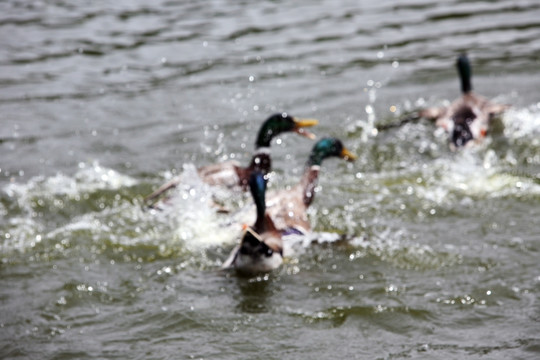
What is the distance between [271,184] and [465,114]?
2.26m

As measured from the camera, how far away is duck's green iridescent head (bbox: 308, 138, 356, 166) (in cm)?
746

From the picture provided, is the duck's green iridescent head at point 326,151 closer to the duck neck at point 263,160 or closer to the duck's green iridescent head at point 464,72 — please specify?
the duck neck at point 263,160

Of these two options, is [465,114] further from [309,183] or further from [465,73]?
[309,183]

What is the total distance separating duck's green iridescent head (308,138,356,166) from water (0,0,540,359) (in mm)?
322

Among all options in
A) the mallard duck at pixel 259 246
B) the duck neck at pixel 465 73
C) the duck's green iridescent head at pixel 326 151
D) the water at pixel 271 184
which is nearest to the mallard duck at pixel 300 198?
the duck's green iridescent head at pixel 326 151

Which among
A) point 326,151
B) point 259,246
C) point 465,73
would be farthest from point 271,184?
point 465,73

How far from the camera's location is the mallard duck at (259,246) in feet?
19.4

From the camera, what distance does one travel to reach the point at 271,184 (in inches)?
315

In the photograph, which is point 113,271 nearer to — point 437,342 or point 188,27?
point 437,342

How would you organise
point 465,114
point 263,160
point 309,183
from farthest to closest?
1. point 465,114
2. point 263,160
3. point 309,183

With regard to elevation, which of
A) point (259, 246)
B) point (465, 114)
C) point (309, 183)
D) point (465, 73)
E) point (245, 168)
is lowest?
point (259, 246)

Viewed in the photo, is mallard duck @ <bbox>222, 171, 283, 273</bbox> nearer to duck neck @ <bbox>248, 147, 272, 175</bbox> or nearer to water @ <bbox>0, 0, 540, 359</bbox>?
water @ <bbox>0, 0, 540, 359</bbox>

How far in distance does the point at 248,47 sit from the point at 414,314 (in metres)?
6.72

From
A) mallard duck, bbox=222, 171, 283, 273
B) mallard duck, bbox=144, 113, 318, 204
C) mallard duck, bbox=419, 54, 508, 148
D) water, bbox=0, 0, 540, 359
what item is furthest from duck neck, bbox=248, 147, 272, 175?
mallard duck, bbox=419, 54, 508, 148
